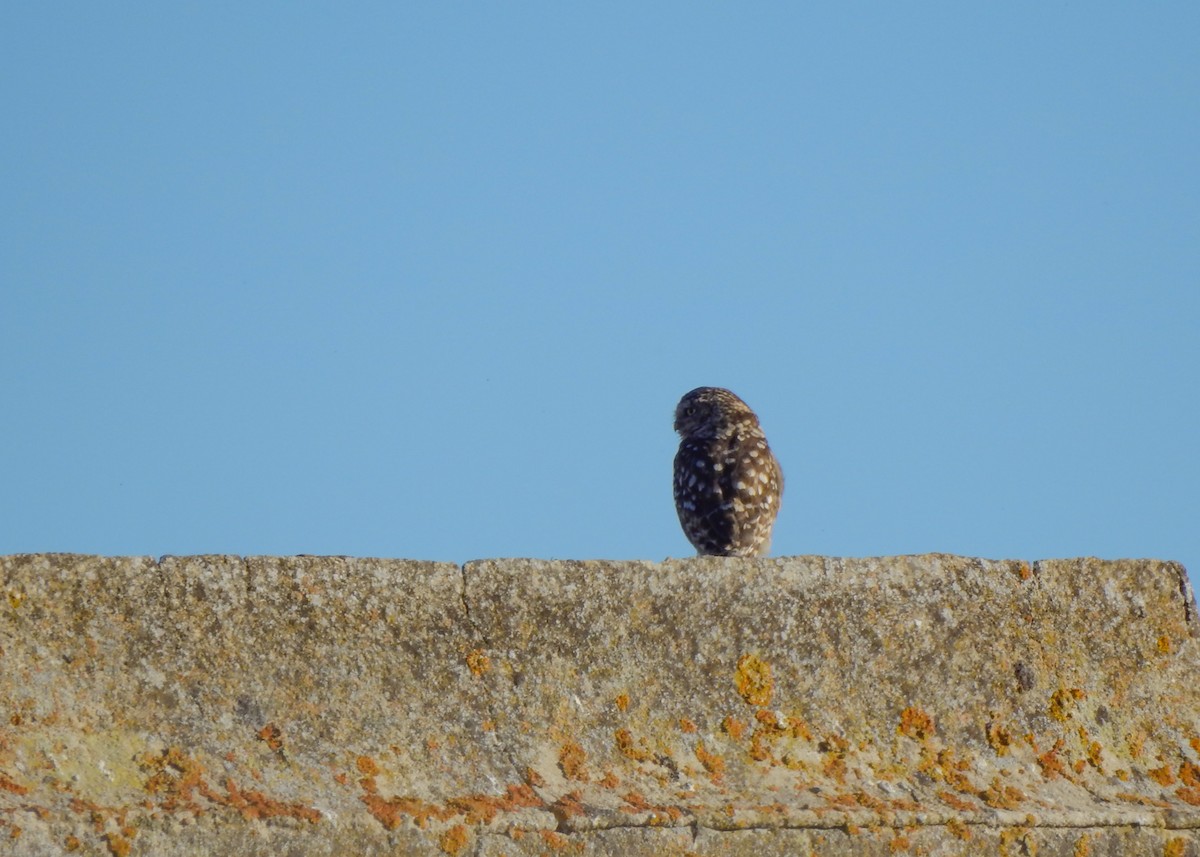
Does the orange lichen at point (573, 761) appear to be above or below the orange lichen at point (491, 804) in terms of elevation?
above

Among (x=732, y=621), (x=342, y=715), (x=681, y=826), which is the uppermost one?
(x=732, y=621)

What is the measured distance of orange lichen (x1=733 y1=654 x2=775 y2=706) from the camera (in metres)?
4.12

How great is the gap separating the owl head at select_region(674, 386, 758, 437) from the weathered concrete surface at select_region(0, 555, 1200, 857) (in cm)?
426

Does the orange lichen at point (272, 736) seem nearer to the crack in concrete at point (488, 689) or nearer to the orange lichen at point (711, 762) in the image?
the crack in concrete at point (488, 689)

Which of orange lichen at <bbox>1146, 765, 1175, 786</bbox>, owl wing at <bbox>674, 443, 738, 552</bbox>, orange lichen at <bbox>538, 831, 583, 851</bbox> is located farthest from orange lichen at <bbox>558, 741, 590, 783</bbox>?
owl wing at <bbox>674, 443, 738, 552</bbox>

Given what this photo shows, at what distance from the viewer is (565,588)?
13.6 ft

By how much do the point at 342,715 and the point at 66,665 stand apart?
702mm

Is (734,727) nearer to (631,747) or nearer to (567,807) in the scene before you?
(631,747)

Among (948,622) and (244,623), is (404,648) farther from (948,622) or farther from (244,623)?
(948,622)

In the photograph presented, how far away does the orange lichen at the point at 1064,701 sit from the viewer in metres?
4.30

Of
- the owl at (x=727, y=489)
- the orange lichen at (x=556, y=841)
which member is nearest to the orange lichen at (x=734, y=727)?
the orange lichen at (x=556, y=841)

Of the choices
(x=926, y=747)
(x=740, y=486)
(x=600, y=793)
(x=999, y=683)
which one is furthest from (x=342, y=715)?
(x=740, y=486)

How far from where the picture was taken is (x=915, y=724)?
4176 mm

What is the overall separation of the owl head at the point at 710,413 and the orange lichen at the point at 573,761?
4.77 metres
